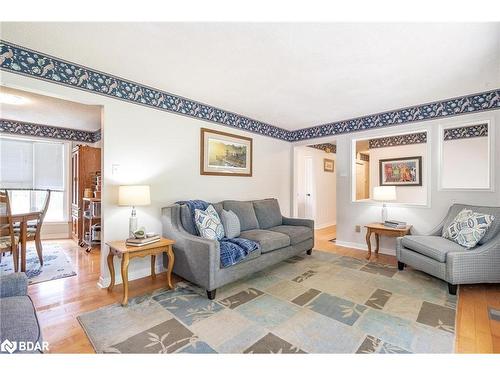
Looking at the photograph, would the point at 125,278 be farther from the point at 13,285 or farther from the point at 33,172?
the point at 33,172

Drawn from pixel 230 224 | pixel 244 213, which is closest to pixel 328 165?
pixel 244 213

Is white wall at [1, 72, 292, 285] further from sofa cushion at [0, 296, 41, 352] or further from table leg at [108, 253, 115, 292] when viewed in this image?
sofa cushion at [0, 296, 41, 352]

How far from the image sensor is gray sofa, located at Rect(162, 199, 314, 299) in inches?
93.0

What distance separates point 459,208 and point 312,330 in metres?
2.81

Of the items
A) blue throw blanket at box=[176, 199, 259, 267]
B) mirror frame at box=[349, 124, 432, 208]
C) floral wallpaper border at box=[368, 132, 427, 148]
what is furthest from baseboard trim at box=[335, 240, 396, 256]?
floral wallpaper border at box=[368, 132, 427, 148]

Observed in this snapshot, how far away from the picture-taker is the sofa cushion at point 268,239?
2943mm

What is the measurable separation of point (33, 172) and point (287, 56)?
5535 mm

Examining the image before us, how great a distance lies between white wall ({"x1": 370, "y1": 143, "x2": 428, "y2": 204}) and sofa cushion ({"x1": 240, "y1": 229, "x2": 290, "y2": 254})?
10.0 feet

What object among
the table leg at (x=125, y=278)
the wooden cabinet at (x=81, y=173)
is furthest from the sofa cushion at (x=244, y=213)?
the wooden cabinet at (x=81, y=173)

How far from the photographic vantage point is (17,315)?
3.83ft

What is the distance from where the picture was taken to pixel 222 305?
2213 mm

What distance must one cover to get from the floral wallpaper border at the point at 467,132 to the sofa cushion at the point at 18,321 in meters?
5.42
